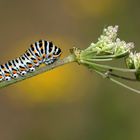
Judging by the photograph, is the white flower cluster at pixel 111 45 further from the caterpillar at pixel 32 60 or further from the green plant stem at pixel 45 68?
the caterpillar at pixel 32 60

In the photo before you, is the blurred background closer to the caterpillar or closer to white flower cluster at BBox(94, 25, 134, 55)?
the caterpillar

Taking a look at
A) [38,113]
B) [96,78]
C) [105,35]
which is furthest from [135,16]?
[105,35]

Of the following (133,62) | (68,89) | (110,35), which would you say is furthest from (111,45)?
(68,89)

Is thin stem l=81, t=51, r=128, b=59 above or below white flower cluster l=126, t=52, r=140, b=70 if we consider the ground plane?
above

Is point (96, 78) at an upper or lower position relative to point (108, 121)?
upper

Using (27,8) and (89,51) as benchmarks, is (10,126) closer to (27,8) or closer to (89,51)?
(27,8)

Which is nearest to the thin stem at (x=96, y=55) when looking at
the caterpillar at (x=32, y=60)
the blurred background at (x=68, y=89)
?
the caterpillar at (x=32, y=60)

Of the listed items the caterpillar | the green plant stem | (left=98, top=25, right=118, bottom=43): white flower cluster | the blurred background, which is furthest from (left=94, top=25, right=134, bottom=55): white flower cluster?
the blurred background
